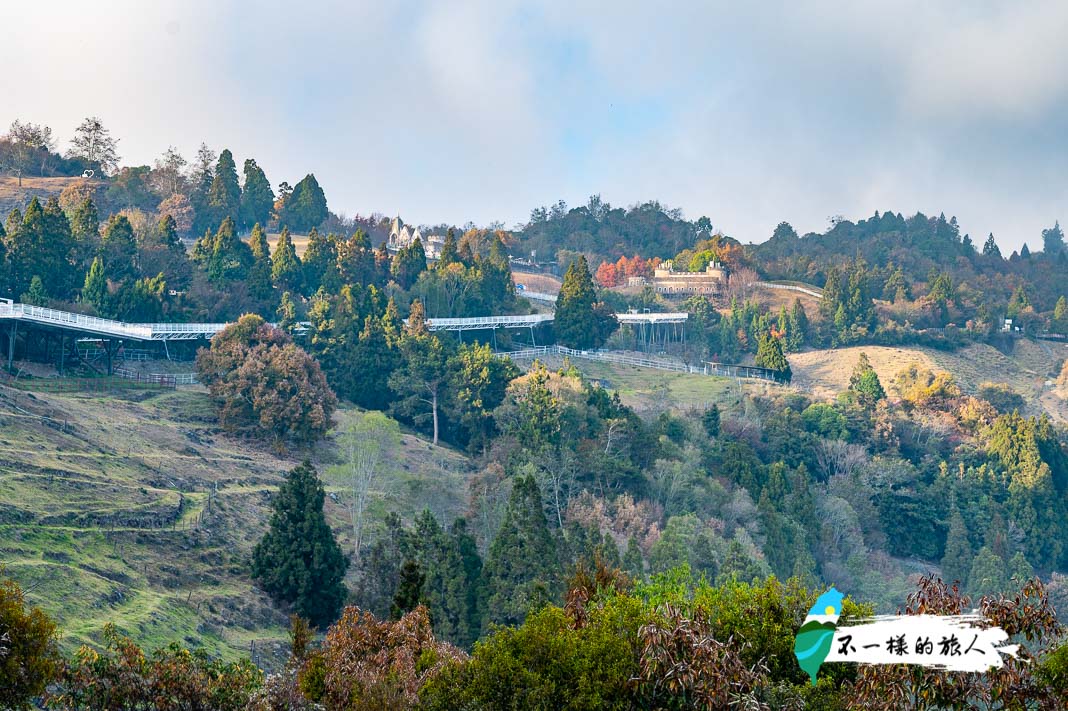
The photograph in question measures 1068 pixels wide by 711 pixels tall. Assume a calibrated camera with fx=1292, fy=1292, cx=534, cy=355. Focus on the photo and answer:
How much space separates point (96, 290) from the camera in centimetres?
5888

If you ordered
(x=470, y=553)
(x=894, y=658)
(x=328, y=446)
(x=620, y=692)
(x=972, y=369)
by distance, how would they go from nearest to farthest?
(x=894, y=658), (x=620, y=692), (x=470, y=553), (x=328, y=446), (x=972, y=369)

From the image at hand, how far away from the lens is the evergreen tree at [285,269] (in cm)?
7050

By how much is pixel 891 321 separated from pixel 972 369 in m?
6.79

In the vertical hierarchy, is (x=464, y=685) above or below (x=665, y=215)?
below

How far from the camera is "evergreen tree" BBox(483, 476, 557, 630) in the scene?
37.0 m

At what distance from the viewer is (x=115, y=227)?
215 feet

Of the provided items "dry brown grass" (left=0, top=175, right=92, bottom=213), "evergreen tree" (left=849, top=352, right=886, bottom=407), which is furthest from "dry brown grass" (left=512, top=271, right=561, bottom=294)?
"dry brown grass" (left=0, top=175, right=92, bottom=213)

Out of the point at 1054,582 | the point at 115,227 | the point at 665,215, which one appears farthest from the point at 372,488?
the point at 665,215

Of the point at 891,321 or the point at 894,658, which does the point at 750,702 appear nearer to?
the point at 894,658

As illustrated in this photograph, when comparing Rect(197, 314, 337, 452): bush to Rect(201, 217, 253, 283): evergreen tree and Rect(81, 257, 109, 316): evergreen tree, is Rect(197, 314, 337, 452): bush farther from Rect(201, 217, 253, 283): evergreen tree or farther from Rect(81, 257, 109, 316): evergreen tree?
Rect(201, 217, 253, 283): evergreen tree

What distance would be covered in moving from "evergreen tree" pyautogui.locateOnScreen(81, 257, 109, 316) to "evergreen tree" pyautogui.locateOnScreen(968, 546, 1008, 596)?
4119 centimetres

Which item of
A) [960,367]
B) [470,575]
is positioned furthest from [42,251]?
[960,367]

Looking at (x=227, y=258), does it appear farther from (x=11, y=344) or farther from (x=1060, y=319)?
(x=1060, y=319)

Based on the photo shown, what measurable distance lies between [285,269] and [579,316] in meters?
17.4
